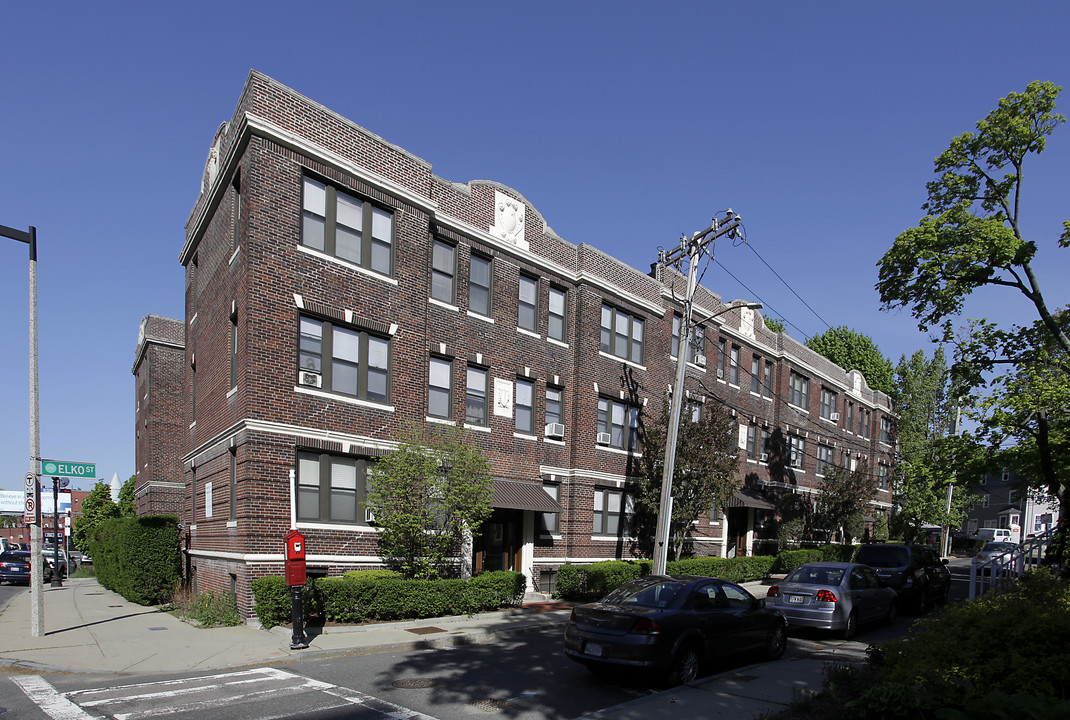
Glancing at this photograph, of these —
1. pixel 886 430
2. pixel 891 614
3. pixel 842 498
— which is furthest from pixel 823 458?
pixel 891 614

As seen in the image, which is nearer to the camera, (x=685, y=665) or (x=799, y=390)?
(x=685, y=665)

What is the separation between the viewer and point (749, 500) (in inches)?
1117

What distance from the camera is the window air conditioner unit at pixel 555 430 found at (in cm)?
2136

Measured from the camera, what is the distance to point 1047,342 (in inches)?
715

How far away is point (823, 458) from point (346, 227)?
102ft

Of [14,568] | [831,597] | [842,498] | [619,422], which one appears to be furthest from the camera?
[842,498]

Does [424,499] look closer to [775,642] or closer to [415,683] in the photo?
[415,683]

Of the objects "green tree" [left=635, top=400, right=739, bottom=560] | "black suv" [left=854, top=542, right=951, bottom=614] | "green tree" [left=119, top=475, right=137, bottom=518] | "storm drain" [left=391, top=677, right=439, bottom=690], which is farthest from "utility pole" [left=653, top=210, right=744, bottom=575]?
"green tree" [left=119, top=475, right=137, bottom=518]

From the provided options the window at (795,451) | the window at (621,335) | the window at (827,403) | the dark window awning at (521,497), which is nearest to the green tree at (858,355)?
the window at (827,403)

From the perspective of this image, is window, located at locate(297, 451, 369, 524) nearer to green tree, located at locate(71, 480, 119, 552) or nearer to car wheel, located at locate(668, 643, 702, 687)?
car wheel, located at locate(668, 643, 702, 687)

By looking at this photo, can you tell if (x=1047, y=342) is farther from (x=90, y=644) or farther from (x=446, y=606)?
(x=90, y=644)

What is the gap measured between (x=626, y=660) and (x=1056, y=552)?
7.90 m

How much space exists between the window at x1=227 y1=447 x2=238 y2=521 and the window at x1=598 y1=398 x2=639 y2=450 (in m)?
11.5

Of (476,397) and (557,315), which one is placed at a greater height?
(557,315)
